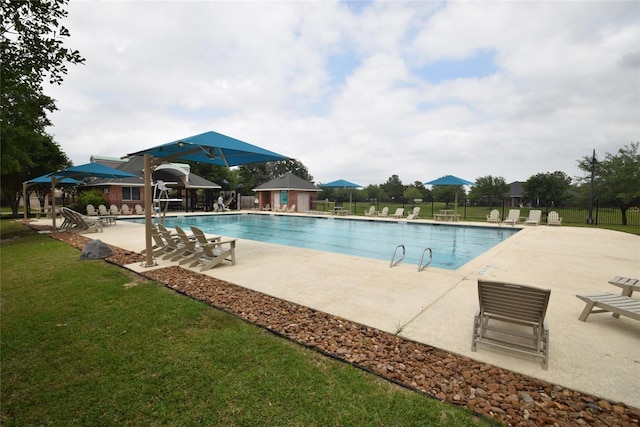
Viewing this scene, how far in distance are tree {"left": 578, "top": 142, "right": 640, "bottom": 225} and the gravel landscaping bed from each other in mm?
23646

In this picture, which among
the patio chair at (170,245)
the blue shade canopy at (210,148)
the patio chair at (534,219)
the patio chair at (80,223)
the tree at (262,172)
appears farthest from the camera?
the tree at (262,172)

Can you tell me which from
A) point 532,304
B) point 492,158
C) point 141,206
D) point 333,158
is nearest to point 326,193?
point 333,158

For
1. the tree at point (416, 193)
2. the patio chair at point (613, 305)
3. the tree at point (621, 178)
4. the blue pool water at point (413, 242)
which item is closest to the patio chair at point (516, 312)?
the patio chair at point (613, 305)

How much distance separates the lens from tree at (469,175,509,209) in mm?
47688

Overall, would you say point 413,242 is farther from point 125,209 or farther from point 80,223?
point 125,209

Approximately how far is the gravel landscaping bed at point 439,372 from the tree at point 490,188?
49618 millimetres

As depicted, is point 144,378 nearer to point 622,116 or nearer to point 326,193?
point 622,116

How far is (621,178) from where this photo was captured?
20438 mm

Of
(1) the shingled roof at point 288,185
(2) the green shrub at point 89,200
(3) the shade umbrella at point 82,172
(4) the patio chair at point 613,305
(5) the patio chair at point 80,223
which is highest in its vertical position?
(1) the shingled roof at point 288,185

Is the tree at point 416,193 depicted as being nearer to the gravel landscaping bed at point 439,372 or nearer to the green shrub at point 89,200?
the green shrub at point 89,200

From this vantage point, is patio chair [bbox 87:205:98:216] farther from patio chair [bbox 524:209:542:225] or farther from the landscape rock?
patio chair [bbox 524:209:542:225]

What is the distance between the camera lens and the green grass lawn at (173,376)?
228 cm

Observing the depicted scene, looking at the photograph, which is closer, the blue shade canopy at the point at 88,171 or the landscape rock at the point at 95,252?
the landscape rock at the point at 95,252

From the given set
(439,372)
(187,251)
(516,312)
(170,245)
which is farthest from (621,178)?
(170,245)
